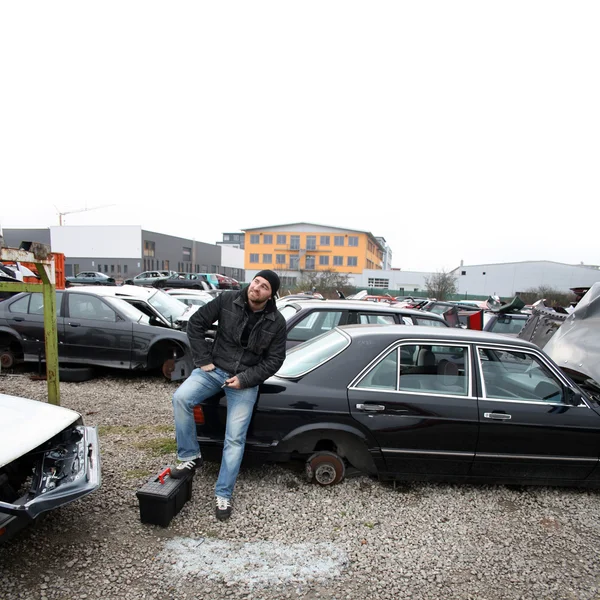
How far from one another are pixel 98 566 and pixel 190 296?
359 inches

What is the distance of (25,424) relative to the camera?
2.61m

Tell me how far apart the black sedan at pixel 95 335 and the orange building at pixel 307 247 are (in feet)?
204

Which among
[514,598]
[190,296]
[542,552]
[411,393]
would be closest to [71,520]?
[411,393]

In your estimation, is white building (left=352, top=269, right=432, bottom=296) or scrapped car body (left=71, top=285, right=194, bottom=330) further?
white building (left=352, top=269, right=432, bottom=296)

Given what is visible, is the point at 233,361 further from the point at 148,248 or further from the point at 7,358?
the point at 148,248

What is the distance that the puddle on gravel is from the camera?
2412mm

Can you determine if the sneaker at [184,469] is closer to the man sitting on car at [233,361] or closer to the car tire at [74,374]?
the man sitting on car at [233,361]

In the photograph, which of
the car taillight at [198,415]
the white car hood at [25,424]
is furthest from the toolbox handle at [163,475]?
the white car hood at [25,424]

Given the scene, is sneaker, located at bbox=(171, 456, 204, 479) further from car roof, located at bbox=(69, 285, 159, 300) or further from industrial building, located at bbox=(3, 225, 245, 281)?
industrial building, located at bbox=(3, 225, 245, 281)

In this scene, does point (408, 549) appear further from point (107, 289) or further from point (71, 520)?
point (107, 289)

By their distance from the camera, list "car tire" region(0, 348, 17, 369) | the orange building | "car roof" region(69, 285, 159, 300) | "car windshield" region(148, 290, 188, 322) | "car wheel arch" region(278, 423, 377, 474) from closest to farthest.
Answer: "car wheel arch" region(278, 423, 377, 474) → "car tire" region(0, 348, 17, 369) → "car roof" region(69, 285, 159, 300) → "car windshield" region(148, 290, 188, 322) → the orange building

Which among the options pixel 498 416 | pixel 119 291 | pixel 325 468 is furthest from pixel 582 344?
pixel 119 291

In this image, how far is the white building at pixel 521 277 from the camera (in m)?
47.9

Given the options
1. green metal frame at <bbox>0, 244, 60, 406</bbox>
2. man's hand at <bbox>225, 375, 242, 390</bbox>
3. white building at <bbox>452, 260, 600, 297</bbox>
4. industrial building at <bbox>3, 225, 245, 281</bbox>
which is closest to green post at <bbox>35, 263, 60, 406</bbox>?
green metal frame at <bbox>0, 244, 60, 406</bbox>
